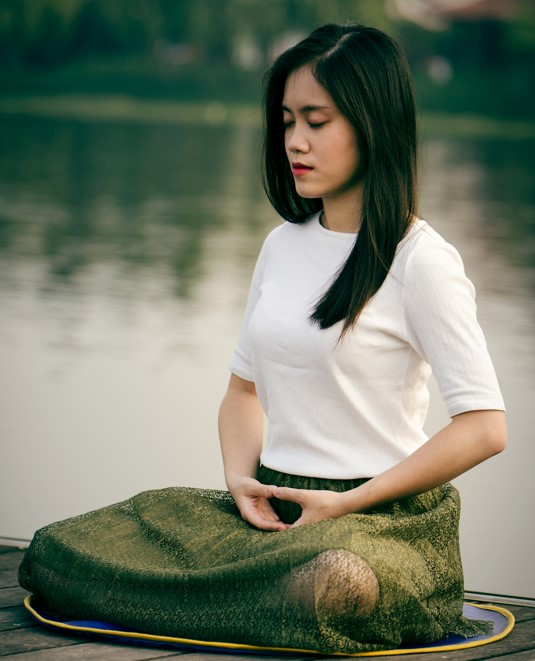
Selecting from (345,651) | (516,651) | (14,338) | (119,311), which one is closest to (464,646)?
(516,651)

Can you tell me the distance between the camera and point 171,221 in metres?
10.0

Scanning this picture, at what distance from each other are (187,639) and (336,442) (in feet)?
Answer: 1.03

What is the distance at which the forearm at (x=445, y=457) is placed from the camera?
1762 millimetres

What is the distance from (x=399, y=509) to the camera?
1.85 metres

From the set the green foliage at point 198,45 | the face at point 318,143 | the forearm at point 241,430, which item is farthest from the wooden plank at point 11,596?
the green foliage at point 198,45

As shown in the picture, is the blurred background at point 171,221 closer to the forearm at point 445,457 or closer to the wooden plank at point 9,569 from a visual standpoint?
the wooden plank at point 9,569

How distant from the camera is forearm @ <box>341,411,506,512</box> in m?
1.76

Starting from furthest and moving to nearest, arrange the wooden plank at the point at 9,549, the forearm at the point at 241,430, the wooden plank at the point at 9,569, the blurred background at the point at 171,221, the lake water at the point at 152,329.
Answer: the blurred background at the point at 171,221, the lake water at the point at 152,329, the wooden plank at the point at 9,549, the wooden plank at the point at 9,569, the forearm at the point at 241,430

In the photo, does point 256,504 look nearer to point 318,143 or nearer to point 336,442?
point 336,442

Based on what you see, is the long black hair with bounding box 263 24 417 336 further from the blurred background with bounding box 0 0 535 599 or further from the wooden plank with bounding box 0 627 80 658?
the wooden plank with bounding box 0 627 80 658

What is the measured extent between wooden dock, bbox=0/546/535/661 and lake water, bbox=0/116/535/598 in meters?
0.79

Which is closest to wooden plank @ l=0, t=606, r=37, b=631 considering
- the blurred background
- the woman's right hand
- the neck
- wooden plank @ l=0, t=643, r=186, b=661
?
wooden plank @ l=0, t=643, r=186, b=661

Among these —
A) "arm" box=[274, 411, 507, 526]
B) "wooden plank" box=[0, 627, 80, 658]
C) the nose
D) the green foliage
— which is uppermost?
the nose

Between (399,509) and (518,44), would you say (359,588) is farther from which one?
(518,44)
